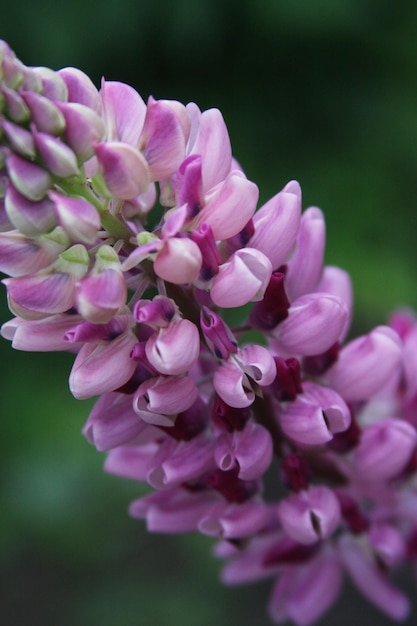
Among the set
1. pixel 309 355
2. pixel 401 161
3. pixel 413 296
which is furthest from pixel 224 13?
pixel 309 355

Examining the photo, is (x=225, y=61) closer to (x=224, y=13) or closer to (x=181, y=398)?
(x=224, y=13)

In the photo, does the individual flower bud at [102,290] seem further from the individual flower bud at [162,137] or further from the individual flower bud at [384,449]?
the individual flower bud at [384,449]

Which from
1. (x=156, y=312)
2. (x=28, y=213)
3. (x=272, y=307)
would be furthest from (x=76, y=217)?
(x=272, y=307)

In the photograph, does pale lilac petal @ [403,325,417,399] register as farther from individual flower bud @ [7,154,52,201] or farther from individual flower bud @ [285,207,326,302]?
individual flower bud @ [7,154,52,201]

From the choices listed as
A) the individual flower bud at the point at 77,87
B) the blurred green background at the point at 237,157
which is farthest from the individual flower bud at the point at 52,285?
the blurred green background at the point at 237,157

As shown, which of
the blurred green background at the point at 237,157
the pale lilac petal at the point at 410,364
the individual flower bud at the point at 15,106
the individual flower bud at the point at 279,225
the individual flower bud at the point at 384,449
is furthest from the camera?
the blurred green background at the point at 237,157

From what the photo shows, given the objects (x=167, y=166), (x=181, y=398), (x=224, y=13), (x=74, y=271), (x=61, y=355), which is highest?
(x=167, y=166)
